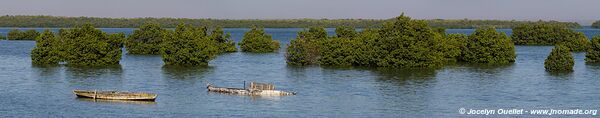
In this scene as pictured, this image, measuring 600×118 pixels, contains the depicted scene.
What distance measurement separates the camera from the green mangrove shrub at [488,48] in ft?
542

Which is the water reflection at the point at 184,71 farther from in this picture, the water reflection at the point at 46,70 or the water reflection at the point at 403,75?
the water reflection at the point at 403,75

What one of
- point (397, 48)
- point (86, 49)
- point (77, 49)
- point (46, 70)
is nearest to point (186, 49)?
point (86, 49)

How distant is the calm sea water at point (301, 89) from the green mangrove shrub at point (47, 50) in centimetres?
304

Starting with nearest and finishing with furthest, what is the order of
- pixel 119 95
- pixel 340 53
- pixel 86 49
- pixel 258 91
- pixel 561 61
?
pixel 119 95 < pixel 258 91 < pixel 561 61 < pixel 86 49 < pixel 340 53

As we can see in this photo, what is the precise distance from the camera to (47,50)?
6201 inches

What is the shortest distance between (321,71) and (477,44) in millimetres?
38089

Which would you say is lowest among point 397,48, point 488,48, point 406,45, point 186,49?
point 488,48

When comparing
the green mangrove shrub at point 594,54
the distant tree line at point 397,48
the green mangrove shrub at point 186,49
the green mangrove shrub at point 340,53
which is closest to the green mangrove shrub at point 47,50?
the green mangrove shrub at point 186,49

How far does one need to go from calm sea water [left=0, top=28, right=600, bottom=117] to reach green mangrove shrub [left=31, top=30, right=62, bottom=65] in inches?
120

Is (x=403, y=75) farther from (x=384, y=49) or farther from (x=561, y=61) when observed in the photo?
(x=561, y=61)

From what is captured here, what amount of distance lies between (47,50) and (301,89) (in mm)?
61415

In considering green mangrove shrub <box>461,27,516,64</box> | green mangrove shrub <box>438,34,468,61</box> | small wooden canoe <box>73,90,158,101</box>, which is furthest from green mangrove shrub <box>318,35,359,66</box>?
small wooden canoe <box>73,90,158,101</box>

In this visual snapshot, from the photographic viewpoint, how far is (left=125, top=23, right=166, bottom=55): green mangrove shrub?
192 metres

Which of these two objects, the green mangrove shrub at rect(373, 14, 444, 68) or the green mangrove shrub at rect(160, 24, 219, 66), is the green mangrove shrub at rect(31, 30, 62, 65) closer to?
the green mangrove shrub at rect(160, 24, 219, 66)
